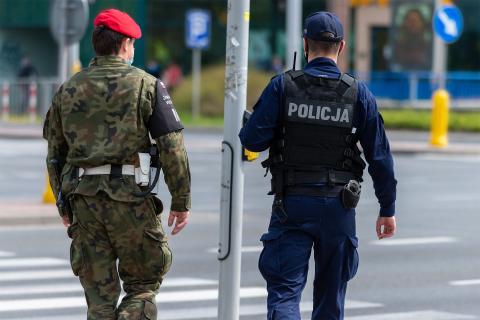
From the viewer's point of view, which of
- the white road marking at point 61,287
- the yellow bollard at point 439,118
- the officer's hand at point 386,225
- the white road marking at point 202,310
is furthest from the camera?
the yellow bollard at point 439,118

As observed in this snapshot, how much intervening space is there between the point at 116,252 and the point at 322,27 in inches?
56.0

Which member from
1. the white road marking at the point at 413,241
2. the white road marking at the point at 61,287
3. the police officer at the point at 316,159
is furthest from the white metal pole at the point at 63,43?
the police officer at the point at 316,159

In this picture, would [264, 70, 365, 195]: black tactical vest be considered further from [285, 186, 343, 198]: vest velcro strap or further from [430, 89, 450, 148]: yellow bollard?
[430, 89, 450, 148]: yellow bollard

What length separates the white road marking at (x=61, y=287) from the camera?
32.1 feet

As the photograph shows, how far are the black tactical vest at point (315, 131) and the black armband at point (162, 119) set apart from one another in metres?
0.52

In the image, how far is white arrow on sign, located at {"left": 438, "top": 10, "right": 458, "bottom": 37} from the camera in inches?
1056

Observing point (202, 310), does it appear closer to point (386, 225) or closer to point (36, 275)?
point (36, 275)

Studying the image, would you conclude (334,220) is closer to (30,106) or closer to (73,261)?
(73,261)

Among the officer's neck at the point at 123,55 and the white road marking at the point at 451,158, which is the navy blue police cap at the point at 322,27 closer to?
the officer's neck at the point at 123,55

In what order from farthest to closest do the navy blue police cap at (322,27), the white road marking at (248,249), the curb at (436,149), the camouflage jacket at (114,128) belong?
the curb at (436,149) < the white road marking at (248,249) < the navy blue police cap at (322,27) < the camouflage jacket at (114,128)

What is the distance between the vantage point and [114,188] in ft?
20.0

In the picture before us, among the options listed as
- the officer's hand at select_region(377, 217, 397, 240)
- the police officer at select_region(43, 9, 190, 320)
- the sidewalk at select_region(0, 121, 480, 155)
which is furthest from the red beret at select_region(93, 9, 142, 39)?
the sidewalk at select_region(0, 121, 480, 155)

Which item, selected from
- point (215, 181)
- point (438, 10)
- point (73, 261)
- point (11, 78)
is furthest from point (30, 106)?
point (73, 261)

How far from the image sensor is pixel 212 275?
10.7 meters
